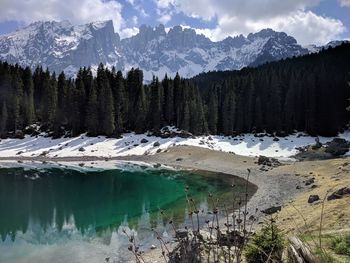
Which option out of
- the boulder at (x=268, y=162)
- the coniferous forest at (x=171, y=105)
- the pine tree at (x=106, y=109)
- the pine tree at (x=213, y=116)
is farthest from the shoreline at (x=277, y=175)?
the pine tree at (x=213, y=116)

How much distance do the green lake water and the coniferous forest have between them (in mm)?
30025

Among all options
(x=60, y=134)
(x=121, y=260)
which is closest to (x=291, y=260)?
(x=121, y=260)

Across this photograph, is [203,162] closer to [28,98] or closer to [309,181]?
[309,181]

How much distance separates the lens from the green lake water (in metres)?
22.7

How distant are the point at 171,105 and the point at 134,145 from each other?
59.5 ft

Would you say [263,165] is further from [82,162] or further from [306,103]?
[306,103]

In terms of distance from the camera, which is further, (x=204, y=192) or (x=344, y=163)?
(x=344, y=163)

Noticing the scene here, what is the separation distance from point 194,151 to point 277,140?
68.4ft

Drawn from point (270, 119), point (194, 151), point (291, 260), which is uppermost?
point (270, 119)

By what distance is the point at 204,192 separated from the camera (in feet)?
137

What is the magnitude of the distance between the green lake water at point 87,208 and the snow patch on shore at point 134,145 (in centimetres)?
1556

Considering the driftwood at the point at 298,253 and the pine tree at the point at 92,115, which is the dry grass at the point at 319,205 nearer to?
the driftwood at the point at 298,253

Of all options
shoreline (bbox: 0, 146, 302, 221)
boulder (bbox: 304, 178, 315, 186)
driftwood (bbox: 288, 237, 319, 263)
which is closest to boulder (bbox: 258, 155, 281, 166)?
shoreline (bbox: 0, 146, 302, 221)

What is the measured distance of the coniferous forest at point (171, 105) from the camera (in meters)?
88.3
